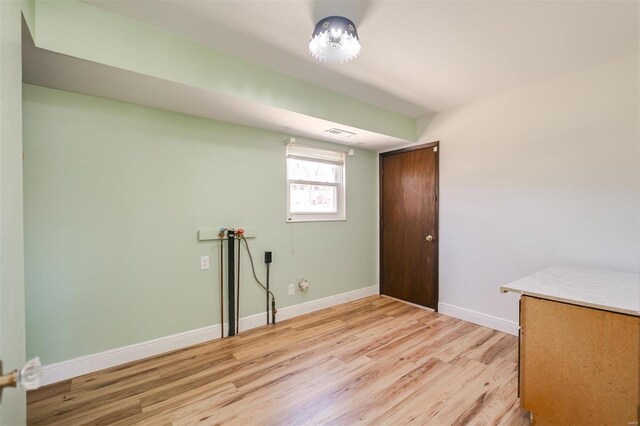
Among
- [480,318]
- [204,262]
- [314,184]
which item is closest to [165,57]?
[204,262]

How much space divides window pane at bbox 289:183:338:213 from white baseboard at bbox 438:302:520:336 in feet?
6.12

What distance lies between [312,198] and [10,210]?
9.17 ft

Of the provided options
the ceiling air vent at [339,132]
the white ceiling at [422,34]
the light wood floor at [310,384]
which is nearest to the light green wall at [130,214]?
the light wood floor at [310,384]

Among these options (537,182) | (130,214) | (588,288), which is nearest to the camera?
(588,288)

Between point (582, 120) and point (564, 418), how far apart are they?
2.37 meters

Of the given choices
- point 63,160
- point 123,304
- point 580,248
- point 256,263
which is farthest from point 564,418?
point 63,160

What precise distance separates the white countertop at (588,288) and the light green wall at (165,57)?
2.13 m

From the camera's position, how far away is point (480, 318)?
3129mm

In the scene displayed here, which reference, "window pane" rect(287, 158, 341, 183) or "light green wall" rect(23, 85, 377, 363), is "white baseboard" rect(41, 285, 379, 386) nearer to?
"light green wall" rect(23, 85, 377, 363)

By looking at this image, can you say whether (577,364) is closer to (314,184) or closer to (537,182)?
(537,182)

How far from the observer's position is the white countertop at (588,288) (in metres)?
1.46

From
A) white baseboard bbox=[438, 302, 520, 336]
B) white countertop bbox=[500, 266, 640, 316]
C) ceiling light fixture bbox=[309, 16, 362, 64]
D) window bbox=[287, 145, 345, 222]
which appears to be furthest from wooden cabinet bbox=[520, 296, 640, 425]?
window bbox=[287, 145, 345, 222]

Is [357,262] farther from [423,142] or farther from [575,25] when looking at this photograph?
[575,25]

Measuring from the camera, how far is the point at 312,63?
2.30m
